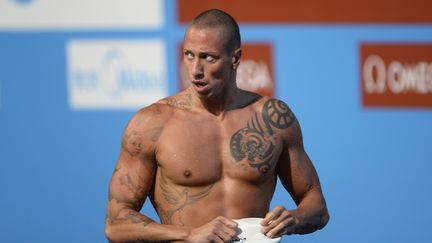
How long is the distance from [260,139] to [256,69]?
1.30 m

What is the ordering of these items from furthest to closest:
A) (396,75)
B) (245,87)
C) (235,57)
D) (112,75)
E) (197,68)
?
(396,75) < (245,87) < (112,75) < (235,57) < (197,68)

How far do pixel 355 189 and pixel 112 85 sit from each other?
3.91 feet

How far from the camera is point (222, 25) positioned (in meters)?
2.70

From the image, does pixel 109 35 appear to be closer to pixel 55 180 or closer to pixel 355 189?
pixel 55 180

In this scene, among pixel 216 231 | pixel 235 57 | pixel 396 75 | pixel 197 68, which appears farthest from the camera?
pixel 396 75

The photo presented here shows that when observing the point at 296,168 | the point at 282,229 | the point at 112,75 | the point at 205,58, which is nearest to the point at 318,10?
the point at 112,75

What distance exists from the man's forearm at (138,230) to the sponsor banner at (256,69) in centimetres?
145

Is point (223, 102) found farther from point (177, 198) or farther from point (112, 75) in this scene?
point (112, 75)

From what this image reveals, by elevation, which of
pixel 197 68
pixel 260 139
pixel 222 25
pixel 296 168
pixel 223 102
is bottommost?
pixel 296 168

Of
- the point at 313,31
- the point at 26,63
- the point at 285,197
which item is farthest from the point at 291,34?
the point at 26,63

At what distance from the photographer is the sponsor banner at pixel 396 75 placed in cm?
415

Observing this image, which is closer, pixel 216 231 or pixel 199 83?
pixel 216 231

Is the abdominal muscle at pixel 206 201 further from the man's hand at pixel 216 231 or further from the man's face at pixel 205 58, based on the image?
the man's face at pixel 205 58

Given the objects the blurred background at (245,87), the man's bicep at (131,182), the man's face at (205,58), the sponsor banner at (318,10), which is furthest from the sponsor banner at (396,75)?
the man's bicep at (131,182)
